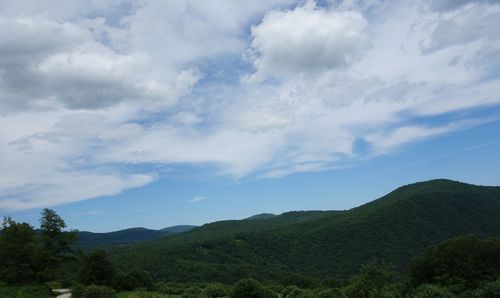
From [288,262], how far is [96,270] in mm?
129798

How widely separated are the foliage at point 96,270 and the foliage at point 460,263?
1592 inches

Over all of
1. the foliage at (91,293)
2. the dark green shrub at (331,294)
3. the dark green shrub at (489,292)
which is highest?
the foliage at (91,293)

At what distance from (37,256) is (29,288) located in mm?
4110

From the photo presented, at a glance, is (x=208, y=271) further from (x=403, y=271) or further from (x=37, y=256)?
(x=37, y=256)

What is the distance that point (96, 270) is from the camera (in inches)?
2085

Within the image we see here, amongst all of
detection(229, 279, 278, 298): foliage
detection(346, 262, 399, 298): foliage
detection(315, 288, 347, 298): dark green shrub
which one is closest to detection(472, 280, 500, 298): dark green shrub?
detection(346, 262, 399, 298): foliage

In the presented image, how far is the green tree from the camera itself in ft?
145

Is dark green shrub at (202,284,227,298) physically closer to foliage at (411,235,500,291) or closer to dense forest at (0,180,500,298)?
dense forest at (0,180,500,298)

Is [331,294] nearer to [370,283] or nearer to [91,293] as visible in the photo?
[370,283]

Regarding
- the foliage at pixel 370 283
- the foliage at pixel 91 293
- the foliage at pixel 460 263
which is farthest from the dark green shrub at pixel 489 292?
the foliage at pixel 91 293

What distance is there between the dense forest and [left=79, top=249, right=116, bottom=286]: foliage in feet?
0.37

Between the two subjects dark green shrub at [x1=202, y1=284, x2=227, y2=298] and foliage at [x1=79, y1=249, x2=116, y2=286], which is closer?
dark green shrub at [x1=202, y1=284, x2=227, y2=298]

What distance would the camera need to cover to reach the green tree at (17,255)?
4409cm

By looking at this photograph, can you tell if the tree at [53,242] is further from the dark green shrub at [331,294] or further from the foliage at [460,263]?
the foliage at [460,263]
